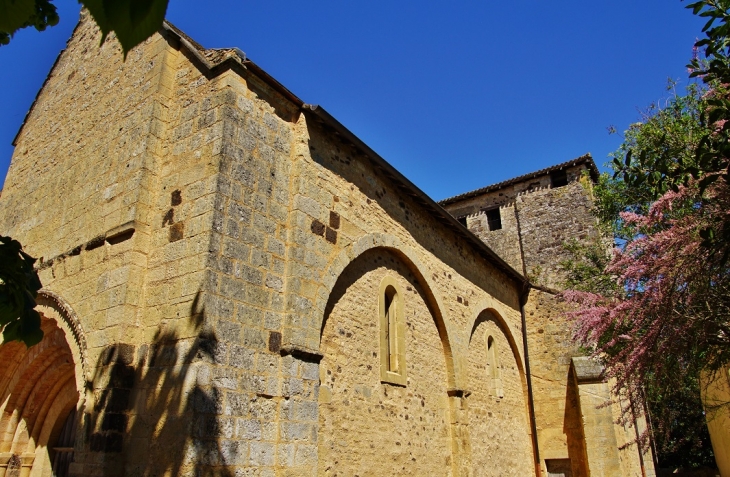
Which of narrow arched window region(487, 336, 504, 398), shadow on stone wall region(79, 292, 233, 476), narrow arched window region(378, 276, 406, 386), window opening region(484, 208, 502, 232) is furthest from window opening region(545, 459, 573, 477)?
shadow on stone wall region(79, 292, 233, 476)

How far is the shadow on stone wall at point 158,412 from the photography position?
16.4ft

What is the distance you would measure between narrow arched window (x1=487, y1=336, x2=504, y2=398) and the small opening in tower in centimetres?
839

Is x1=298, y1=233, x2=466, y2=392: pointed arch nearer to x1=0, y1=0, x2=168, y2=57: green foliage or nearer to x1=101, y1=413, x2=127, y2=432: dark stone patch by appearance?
x1=101, y1=413, x2=127, y2=432: dark stone patch

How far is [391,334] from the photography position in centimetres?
858

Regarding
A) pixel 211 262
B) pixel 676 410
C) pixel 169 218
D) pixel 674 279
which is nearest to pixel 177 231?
pixel 169 218

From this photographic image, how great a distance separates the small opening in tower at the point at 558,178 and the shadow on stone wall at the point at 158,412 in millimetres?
15933

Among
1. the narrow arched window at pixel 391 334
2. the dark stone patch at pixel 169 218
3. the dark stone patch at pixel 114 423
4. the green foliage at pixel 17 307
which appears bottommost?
the dark stone patch at pixel 114 423

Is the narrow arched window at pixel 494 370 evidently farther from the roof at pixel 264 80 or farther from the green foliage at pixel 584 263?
the roof at pixel 264 80

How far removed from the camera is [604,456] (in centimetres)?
1159

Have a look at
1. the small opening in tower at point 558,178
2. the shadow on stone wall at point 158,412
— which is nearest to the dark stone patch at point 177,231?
the shadow on stone wall at point 158,412

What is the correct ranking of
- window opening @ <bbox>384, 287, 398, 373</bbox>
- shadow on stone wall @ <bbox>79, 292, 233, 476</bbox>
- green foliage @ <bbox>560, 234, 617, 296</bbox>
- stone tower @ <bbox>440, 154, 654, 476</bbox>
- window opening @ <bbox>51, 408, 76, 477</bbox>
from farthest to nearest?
green foliage @ <bbox>560, 234, 617, 296</bbox> → stone tower @ <bbox>440, 154, 654, 476</bbox> → window opening @ <bbox>384, 287, 398, 373</bbox> → window opening @ <bbox>51, 408, 76, 477</bbox> → shadow on stone wall @ <bbox>79, 292, 233, 476</bbox>

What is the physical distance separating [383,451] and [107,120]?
5.95 meters

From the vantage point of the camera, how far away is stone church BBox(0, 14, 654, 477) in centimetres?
539

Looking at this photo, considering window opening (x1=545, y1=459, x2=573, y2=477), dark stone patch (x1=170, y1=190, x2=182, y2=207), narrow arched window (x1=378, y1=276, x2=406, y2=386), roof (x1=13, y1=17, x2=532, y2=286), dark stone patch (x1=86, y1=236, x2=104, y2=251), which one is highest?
roof (x1=13, y1=17, x2=532, y2=286)
